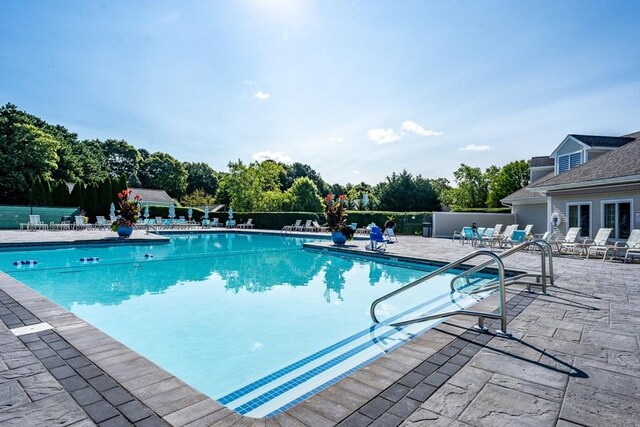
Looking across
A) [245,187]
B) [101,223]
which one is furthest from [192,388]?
[245,187]

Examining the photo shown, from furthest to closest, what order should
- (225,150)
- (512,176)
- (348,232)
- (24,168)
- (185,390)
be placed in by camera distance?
(512,176)
(225,150)
(24,168)
(348,232)
(185,390)

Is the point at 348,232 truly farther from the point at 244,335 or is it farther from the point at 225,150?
the point at 225,150

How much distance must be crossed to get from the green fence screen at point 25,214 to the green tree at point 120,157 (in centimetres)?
2988

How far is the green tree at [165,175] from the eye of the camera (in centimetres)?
5328

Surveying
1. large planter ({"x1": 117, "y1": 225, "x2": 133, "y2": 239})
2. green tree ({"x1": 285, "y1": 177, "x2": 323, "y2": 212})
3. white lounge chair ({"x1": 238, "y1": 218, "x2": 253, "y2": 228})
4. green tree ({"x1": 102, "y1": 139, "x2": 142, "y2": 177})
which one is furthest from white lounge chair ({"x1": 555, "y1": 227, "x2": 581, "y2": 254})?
green tree ({"x1": 102, "y1": 139, "x2": 142, "y2": 177})

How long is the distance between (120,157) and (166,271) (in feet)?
168

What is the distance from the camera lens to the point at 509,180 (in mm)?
37219

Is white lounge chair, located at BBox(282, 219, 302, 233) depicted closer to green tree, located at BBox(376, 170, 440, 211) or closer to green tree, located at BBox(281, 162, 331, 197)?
green tree, located at BBox(376, 170, 440, 211)

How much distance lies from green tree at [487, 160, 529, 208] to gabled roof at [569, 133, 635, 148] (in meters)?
19.6

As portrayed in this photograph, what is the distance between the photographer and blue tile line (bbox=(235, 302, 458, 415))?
3463 millimetres

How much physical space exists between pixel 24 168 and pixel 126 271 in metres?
28.1

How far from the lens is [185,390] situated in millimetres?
2686

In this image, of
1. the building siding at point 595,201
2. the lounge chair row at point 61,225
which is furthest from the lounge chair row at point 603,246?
the lounge chair row at point 61,225

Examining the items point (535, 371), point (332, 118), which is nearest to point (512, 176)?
point (332, 118)
